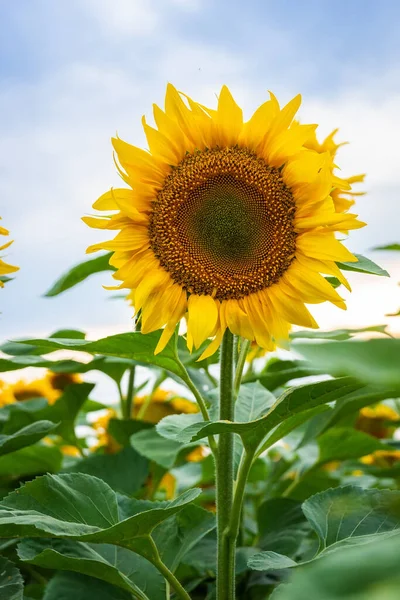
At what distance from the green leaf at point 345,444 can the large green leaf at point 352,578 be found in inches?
58.1

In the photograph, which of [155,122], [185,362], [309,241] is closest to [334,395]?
[309,241]

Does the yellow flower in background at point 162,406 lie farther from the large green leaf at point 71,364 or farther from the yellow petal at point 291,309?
the yellow petal at point 291,309

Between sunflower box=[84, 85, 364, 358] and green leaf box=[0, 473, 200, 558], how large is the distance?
26 cm

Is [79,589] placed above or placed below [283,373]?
below

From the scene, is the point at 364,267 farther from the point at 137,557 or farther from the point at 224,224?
the point at 137,557

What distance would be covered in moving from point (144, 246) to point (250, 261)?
0.18 metres

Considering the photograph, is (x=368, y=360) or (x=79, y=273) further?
(x=79, y=273)

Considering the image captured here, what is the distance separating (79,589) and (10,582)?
0.57 feet

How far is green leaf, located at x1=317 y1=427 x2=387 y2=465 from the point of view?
1.63m

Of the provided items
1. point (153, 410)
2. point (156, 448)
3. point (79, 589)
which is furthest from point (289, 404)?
point (153, 410)

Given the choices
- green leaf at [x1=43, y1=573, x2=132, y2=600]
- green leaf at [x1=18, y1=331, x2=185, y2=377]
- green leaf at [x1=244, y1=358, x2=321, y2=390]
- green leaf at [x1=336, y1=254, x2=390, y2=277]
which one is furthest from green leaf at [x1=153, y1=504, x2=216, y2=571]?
green leaf at [x1=336, y1=254, x2=390, y2=277]

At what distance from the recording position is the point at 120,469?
168 centimetres

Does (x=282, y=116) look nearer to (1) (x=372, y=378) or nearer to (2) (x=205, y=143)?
(2) (x=205, y=143)

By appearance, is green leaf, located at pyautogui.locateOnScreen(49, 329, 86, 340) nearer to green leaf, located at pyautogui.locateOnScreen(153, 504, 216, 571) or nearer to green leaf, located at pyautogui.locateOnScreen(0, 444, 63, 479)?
green leaf, located at pyautogui.locateOnScreen(0, 444, 63, 479)
